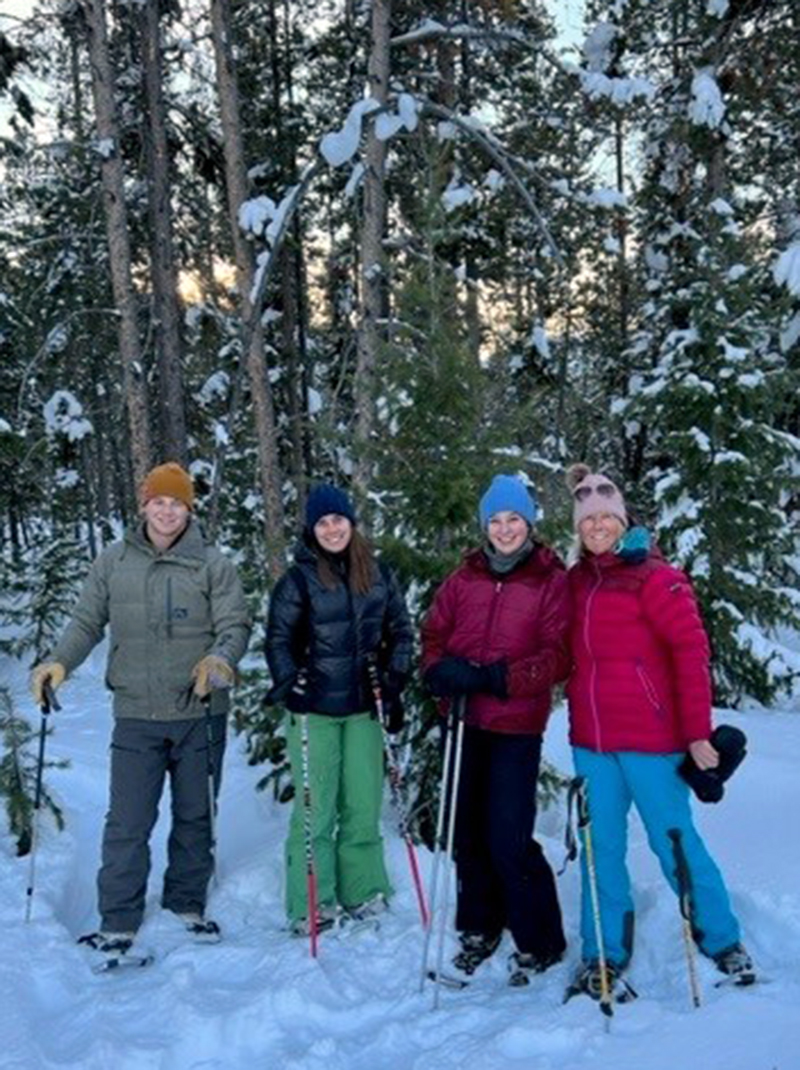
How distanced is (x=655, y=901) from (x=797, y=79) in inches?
417

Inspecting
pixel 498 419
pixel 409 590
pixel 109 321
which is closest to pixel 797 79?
pixel 498 419

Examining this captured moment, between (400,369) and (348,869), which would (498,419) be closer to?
(400,369)

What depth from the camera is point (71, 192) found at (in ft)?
52.2

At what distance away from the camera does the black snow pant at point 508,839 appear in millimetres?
4773

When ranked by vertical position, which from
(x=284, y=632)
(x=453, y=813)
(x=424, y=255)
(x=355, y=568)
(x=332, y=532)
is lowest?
(x=453, y=813)

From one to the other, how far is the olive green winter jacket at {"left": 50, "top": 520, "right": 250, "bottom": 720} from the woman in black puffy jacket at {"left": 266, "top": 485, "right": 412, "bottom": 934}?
1.29ft

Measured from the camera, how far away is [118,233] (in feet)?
35.5

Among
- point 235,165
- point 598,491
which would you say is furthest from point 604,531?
point 235,165

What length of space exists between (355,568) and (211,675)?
97 centimetres

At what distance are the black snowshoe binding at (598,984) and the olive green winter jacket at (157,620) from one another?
2.39 metres

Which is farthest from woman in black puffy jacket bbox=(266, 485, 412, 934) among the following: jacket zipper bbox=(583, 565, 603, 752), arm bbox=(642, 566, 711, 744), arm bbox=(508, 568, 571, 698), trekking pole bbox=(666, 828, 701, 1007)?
trekking pole bbox=(666, 828, 701, 1007)

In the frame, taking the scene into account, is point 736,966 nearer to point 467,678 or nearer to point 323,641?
point 467,678

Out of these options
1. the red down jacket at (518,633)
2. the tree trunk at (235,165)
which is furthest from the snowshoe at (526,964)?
the tree trunk at (235,165)

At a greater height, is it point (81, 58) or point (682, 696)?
point (81, 58)
